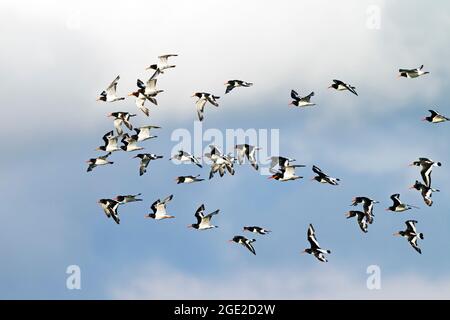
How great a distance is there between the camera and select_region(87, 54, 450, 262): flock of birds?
2532 inches

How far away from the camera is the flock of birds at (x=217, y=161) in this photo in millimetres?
64312

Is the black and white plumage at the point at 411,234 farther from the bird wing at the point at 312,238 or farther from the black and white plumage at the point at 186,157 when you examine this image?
the black and white plumage at the point at 186,157

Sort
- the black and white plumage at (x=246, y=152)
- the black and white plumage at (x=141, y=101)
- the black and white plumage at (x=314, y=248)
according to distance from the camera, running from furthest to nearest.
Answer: the black and white plumage at (x=141, y=101), the black and white plumage at (x=246, y=152), the black and white plumage at (x=314, y=248)

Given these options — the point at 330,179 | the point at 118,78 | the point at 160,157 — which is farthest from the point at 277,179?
the point at 118,78

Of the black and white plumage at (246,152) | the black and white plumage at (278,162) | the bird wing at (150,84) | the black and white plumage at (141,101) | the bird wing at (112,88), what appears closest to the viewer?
the black and white plumage at (278,162)

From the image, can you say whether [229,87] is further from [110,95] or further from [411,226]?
[411,226]

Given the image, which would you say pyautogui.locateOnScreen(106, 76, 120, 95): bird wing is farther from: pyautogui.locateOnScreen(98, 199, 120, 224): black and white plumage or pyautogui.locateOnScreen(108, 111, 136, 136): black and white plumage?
pyautogui.locateOnScreen(98, 199, 120, 224): black and white plumage

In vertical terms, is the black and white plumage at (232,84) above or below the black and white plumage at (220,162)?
above

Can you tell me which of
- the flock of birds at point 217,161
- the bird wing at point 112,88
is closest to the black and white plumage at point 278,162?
the flock of birds at point 217,161

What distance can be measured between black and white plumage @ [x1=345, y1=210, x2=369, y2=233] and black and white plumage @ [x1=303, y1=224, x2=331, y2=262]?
2.14 meters

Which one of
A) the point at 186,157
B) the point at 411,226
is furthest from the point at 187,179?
the point at 411,226

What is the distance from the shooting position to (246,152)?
2680 inches

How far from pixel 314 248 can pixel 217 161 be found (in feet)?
26.4

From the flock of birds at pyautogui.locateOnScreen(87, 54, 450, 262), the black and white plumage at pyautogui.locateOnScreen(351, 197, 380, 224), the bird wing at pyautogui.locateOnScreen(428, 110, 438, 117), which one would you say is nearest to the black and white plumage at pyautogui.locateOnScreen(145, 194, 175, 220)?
the flock of birds at pyautogui.locateOnScreen(87, 54, 450, 262)
